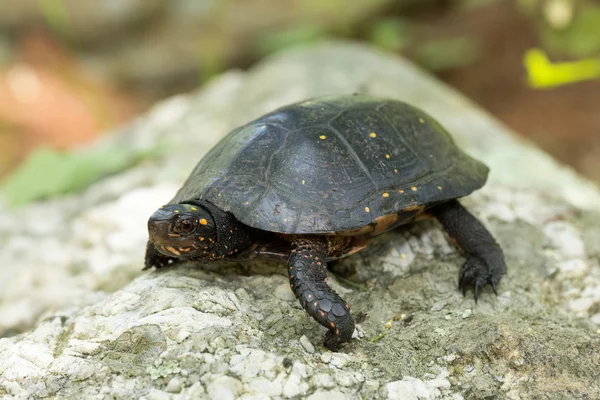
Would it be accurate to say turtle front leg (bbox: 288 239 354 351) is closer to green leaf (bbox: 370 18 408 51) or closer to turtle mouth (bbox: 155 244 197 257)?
turtle mouth (bbox: 155 244 197 257)

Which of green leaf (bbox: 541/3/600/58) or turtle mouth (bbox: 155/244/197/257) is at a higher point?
turtle mouth (bbox: 155/244/197/257)

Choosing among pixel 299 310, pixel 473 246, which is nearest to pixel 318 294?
pixel 299 310

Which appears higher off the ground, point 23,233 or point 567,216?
point 23,233

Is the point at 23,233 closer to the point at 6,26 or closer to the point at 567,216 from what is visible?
the point at 567,216

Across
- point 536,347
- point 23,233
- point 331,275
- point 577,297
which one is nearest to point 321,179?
point 331,275

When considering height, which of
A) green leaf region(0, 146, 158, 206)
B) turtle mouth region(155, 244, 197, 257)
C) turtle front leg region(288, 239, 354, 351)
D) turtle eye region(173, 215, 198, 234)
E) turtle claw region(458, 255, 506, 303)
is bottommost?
turtle claw region(458, 255, 506, 303)

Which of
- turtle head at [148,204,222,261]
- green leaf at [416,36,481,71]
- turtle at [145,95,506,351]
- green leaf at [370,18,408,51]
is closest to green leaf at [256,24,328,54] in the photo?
green leaf at [370,18,408,51]

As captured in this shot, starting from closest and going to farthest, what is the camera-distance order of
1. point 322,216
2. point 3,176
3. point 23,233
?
point 322,216
point 23,233
point 3,176
